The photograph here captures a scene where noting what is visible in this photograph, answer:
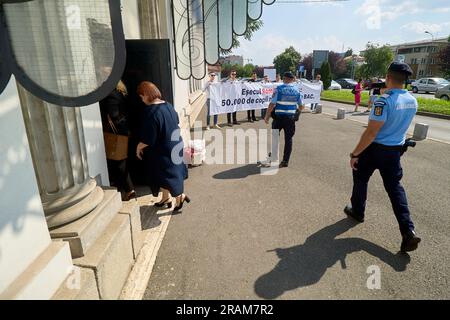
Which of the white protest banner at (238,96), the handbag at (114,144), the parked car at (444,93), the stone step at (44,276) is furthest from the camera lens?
the parked car at (444,93)

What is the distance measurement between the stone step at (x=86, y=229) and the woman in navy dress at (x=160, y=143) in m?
1.00

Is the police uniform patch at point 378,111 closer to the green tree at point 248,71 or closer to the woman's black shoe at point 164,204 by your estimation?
the woman's black shoe at point 164,204

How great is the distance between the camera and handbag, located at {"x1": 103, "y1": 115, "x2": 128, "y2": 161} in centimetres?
348

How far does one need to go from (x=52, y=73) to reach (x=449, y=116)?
15.3 metres

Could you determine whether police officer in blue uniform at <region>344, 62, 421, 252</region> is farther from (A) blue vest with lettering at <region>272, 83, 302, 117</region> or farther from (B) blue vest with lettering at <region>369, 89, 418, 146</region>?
(A) blue vest with lettering at <region>272, 83, 302, 117</region>

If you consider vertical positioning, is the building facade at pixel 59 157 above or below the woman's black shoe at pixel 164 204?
above

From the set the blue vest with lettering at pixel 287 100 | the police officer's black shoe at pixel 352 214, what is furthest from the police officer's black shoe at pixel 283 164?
the police officer's black shoe at pixel 352 214

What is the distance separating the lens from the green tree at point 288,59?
78.6 metres

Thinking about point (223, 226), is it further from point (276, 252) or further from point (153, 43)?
point (153, 43)

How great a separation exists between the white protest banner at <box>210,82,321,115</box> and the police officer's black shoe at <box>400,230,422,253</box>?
24.4 feet

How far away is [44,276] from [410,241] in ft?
10.6

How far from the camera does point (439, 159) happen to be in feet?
20.2

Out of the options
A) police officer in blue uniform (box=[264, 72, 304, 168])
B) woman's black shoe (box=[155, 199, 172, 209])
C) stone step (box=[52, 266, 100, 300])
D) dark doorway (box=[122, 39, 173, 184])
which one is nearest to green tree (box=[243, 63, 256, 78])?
police officer in blue uniform (box=[264, 72, 304, 168])

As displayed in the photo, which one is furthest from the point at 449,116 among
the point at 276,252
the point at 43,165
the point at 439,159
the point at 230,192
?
the point at 43,165
